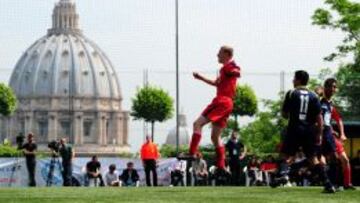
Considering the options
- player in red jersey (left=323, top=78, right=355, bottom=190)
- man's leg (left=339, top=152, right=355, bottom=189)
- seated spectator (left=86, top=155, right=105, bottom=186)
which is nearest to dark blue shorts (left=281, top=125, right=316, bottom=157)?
player in red jersey (left=323, top=78, right=355, bottom=190)

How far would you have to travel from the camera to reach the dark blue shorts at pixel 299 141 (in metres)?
17.4

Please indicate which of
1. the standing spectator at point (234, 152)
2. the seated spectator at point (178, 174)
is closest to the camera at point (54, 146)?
the seated spectator at point (178, 174)

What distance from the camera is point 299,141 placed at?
17.5 metres

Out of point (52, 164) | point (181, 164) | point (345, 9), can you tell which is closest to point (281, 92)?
point (345, 9)

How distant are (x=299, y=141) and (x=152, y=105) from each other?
11188cm

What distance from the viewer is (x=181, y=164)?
42594mm

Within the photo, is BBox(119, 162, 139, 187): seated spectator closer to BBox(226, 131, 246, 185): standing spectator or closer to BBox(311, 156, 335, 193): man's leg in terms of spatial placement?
BBox(226, 131, 246, 185): standing spectator

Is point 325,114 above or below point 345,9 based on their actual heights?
below

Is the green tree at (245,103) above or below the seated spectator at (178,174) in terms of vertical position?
above

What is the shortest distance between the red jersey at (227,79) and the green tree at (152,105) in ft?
347

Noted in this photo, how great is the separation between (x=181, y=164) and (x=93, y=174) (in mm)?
6156

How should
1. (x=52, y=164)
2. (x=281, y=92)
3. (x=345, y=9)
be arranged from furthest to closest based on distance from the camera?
(x=281, y=92)
(x=345, y=9)
(x=52, y=164)

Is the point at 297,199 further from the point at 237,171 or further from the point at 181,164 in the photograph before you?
the point at 181,164

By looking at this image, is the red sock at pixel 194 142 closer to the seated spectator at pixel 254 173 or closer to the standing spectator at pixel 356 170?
the standing spectator at pixel 356 170
